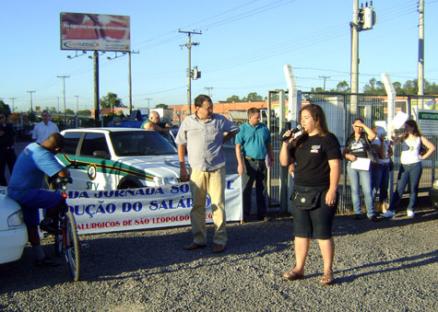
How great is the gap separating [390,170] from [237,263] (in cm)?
444

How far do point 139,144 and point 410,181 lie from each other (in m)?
4.76

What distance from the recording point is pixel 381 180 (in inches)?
365

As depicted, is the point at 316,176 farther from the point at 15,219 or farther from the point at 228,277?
the point at 15,219

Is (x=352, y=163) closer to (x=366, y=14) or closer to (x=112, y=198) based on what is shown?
(x=112, y=198)

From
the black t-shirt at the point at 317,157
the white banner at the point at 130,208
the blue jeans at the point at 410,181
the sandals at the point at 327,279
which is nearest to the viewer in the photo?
the black t-shirt at the point at 317,157

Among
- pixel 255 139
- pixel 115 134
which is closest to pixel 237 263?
pixel 255 139

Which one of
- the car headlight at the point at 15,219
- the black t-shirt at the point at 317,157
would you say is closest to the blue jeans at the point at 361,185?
the black t-shirt at the point at 317,157

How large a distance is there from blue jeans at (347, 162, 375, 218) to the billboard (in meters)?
33.4

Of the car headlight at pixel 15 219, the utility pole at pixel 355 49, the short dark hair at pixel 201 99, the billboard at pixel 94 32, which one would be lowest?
the car headlight at pixel 15 219

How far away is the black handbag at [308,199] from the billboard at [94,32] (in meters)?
36.2

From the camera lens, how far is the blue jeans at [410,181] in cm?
916

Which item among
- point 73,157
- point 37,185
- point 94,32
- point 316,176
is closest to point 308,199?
point 316,176

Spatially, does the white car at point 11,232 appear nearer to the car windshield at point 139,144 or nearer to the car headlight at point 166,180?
the car headlight at point 166,180

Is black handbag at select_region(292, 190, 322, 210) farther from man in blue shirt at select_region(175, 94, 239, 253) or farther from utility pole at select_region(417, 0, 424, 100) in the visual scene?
utility pole at select_region(417, 0, 424, 100)
